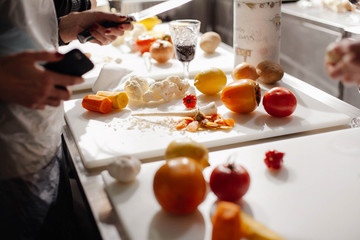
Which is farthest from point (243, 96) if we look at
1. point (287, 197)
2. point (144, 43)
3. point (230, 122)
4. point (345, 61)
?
point (144, 43)

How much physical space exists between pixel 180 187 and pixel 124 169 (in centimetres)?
15

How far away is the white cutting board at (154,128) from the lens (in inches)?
35.2

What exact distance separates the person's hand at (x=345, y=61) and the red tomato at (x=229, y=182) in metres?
0.23

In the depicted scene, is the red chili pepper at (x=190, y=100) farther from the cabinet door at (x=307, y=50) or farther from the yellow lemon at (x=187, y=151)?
the cabinet door at (x=307, y=50)

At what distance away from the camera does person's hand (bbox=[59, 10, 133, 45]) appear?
3.43 ft

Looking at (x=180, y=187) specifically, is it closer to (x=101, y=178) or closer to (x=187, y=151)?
(x=187, y=151)

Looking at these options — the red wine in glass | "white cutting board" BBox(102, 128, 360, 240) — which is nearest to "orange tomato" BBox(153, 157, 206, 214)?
"white cutting board" BBox(102, 128, 360, 240)

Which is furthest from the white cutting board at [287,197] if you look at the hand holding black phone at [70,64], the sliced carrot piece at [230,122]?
the hand holding black phone at [70,64]

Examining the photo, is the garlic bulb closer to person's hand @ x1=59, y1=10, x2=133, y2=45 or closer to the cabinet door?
person's hand @ x1=59, y1=10, x2=133, y2=45

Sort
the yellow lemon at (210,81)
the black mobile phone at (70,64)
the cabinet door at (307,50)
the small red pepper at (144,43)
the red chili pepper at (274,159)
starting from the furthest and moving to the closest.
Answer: the cabinet door at (307,50)
the small red pepper at (144,43)
the yellow lemon at (210,81)
the red chili pepper at (274,159)
the black mobile phone at (70,64)

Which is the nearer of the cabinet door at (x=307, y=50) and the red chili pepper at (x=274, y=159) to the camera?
the red chili pepper at (x=274, y=159)

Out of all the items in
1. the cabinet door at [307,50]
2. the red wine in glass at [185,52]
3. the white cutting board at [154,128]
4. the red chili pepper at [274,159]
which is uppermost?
the red wine in glass at [185,52]

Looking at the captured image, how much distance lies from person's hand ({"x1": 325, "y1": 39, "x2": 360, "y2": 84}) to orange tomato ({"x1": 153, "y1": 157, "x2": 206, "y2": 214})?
26 centimetres

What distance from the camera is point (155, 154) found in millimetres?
887
